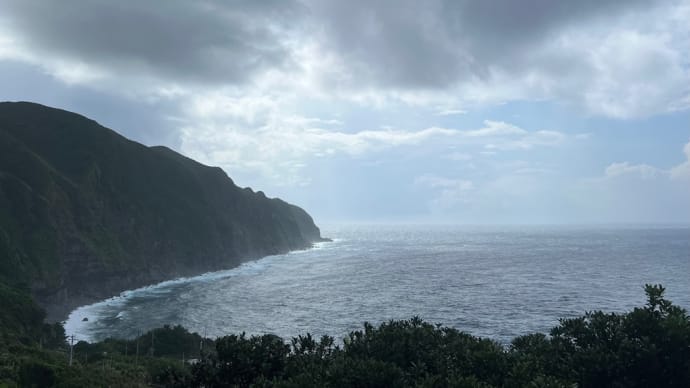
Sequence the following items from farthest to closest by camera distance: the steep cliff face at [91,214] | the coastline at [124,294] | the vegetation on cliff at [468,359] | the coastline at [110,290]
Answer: the steep cliff face at [91,214]
the coastline at [110,290]
the coastline at [124,294]
the vegetation on cliff at [468,359]

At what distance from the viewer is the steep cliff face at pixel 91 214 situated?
100 meters

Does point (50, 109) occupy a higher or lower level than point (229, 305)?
higher

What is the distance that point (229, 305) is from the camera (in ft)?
335

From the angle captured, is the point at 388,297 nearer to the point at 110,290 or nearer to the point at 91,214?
the point at 110,290

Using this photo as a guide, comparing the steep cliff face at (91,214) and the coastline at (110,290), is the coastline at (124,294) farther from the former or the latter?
the steep cliff face at (91,214)

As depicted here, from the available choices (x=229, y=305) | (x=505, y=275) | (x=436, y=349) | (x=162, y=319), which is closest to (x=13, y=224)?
(x=162, y=319)

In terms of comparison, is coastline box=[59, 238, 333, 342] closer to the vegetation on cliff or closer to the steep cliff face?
the steep cliff face

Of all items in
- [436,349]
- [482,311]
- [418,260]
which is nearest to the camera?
[436,349]

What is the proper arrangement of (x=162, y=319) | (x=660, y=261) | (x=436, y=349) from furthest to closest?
(x=660, y=261), (x=162, y=319), (x=436, y=349)

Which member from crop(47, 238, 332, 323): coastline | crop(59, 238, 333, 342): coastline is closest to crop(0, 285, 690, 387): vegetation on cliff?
crop(59, 238, 333, 342): coastline

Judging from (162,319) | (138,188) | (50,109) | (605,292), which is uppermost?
(50,109)

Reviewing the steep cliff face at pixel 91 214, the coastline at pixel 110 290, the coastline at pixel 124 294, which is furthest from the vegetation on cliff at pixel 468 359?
the steep cliff face at pixel 91 214

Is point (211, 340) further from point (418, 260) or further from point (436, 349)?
point (418, 260)

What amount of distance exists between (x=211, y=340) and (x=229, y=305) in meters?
31.2
